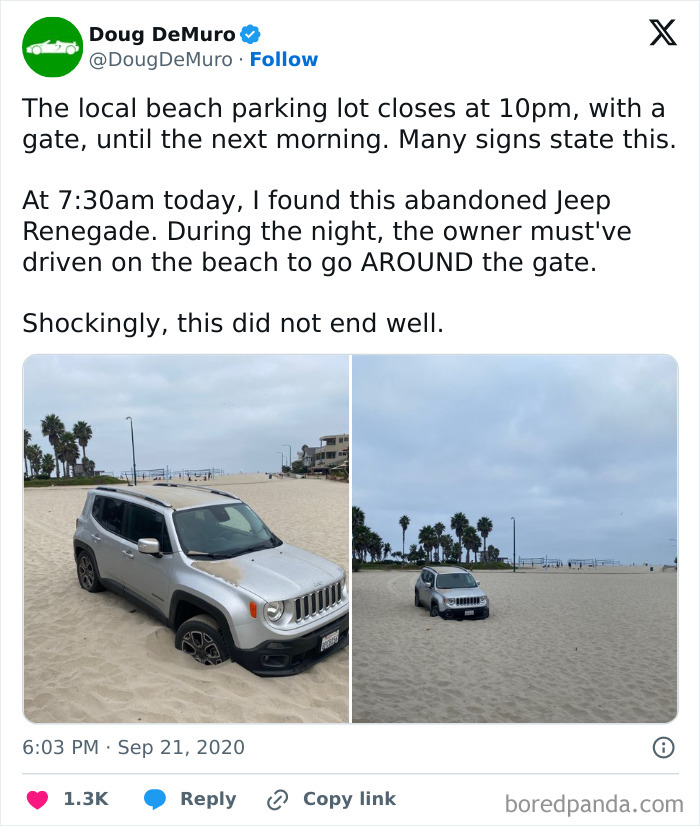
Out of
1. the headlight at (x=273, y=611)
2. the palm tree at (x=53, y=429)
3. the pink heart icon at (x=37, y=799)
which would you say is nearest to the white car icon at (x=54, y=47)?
the palm tree at (x=53, y=429)

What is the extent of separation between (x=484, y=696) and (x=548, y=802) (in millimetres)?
1042

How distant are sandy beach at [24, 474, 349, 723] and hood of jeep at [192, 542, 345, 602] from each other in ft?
1.61

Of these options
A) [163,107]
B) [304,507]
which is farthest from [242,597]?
[163,107]

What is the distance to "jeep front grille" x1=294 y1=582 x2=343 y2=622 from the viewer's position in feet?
13.0

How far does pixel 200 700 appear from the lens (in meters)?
3.44

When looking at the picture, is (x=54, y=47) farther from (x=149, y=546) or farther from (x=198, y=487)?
(x=149, y=546)

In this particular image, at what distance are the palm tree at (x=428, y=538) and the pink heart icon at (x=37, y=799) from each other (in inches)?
142

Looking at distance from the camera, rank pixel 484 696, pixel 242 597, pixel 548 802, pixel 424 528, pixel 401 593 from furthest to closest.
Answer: pixel 401 593, pixel 424 528, pixel 484 696, pixel 242 597, pixel 548 802

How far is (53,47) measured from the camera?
3521 mm

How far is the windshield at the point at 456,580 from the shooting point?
238 inches

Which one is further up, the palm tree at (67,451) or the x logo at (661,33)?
the x logo at (661,33)

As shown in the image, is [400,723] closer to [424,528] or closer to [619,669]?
[424,528]

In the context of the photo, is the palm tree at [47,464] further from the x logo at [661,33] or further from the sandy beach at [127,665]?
the x logo at [661,33]

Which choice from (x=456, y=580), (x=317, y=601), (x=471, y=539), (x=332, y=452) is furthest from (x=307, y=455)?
(x=456, y=580)
